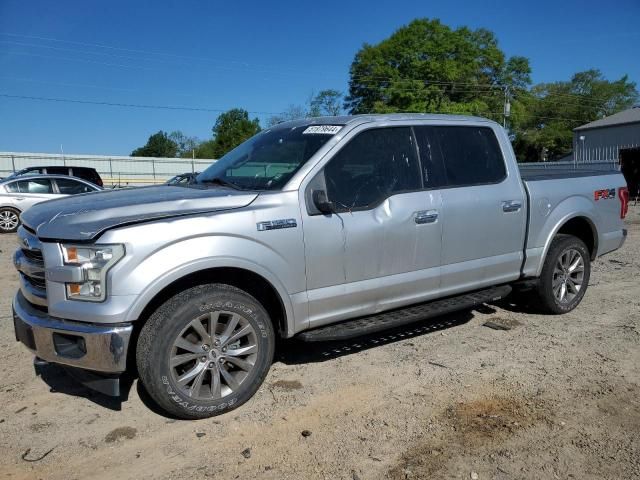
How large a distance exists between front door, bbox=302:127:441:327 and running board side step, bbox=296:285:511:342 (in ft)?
0.24

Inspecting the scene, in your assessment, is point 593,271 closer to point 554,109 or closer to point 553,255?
point 553,255

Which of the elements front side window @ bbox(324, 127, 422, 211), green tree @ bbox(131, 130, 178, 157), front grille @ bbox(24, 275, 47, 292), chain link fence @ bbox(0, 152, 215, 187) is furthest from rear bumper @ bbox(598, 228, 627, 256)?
green tree @ bbox(131, 130, 178, 157)

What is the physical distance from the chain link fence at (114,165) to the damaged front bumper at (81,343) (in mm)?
29402

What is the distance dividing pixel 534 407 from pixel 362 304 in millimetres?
1354

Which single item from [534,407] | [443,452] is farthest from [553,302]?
[443,452]

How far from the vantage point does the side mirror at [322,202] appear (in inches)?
145

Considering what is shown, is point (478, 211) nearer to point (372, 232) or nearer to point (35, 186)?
point (372, 232)

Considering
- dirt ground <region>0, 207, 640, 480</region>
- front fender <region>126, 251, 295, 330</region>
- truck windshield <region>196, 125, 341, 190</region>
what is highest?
truck windshield <region>196, 125, 341, 190</region>

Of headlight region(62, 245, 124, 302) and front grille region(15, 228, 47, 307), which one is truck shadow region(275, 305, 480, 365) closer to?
headlight region(62, 245, 124, 302)

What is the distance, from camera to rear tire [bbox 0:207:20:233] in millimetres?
13789

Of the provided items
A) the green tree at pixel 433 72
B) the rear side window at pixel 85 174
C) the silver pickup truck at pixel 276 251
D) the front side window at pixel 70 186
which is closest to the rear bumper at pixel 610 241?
the silver pickup truck at pixel 276 251

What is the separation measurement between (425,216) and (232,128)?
73.9 meters

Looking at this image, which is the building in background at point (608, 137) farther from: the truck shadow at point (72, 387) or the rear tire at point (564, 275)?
the truck shadow at point (72, 387)

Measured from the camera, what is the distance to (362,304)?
400 centimetres
